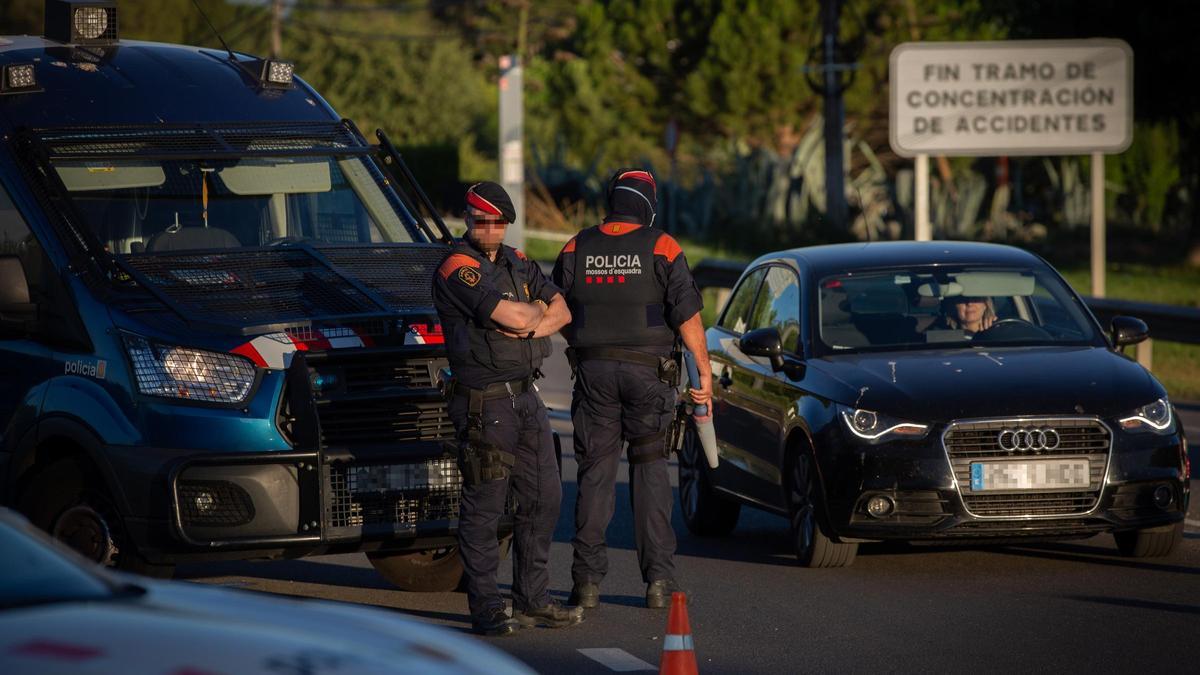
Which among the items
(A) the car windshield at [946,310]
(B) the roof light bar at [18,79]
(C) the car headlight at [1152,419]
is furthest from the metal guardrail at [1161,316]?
(B) the roof light bar at [18,79]

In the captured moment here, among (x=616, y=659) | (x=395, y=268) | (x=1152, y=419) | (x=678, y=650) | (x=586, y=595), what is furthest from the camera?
(x=1152, y=419)

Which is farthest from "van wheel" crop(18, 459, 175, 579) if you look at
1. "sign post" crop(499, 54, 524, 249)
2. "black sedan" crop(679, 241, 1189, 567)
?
"sign post" crop(499, 54, 524, 249)

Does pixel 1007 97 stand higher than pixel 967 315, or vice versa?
pixel 1007 97

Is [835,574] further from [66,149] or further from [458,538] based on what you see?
[66,149]

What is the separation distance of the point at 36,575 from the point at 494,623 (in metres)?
3.81

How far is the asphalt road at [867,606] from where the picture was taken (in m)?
7.84

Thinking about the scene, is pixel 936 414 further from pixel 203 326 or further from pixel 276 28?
pixel 276 28

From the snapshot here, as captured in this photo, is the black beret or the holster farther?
the black beret

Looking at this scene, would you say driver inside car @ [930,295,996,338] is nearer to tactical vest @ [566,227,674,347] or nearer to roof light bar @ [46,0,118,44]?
tactical vest @ [566,227,674,347]

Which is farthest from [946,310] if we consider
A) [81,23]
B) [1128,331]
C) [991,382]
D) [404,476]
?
[81,23]

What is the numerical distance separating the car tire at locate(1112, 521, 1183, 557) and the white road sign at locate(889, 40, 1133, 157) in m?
12.4

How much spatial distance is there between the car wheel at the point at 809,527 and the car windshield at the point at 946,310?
0.74m

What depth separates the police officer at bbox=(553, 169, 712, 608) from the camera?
29.2 feet

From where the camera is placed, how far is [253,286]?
8.77 metres
